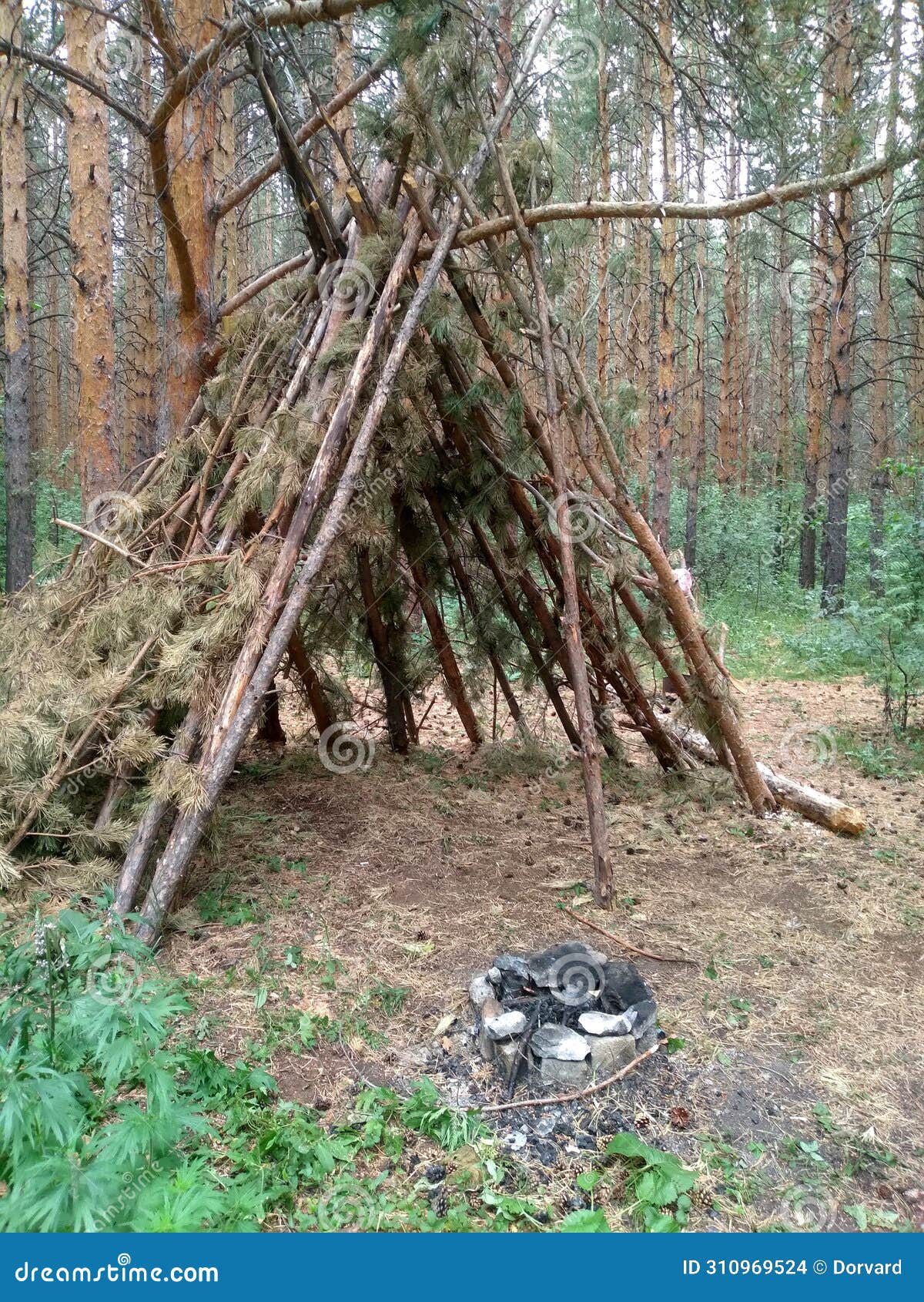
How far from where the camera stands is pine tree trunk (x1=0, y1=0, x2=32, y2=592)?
27.5 ft

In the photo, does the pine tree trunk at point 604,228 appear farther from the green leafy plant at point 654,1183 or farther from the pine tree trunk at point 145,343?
the green leafy plant at point 654,1183

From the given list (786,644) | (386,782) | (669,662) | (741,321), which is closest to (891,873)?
(669,662)

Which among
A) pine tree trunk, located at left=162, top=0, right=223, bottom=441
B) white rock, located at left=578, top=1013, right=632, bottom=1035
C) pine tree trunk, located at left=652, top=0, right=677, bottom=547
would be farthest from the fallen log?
pine tree trunk, located at left=652, top=0, right=677, bottom=547

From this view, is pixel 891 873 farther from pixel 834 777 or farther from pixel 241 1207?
pixel 241 1207

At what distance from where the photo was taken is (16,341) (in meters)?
8.70

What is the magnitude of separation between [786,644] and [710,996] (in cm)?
776

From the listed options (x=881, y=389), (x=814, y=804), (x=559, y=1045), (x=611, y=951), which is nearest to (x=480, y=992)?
(x=559, y=1045)

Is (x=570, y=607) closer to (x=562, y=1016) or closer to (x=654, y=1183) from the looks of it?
(x=562, y=1016)

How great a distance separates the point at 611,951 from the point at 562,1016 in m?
0.69

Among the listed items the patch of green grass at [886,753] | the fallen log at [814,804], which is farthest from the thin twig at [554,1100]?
the patch of green grass at [886,753]

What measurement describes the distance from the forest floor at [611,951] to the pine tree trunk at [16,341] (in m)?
5.06

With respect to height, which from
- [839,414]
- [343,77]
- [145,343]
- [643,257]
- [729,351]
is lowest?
[839,414]

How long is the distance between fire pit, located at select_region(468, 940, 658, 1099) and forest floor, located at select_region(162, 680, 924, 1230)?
84mm

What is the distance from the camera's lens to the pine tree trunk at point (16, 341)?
8383 mm
